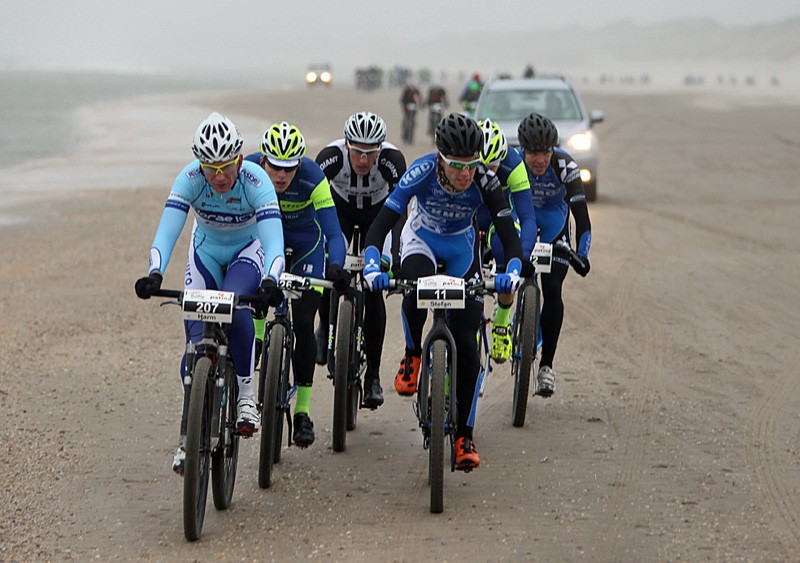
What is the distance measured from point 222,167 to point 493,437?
107 inches

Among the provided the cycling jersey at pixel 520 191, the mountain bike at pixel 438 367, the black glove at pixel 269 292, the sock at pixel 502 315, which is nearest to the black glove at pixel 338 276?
the mountain bike at pixel 438 367

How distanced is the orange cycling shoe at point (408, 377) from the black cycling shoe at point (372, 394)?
0.73 ft

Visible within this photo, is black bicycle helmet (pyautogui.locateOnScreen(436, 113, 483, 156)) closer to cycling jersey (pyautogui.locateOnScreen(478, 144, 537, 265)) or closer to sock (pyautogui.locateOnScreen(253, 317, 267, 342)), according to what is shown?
cycling jersey (pyautogui.locateOnScreen(478, 144, 537, 265))

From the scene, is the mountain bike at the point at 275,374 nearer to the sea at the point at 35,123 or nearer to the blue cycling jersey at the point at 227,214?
the blue cycling jersey at the point at 227,214

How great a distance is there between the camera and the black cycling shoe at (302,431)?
291 inches

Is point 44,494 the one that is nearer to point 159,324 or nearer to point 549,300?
point 549,300

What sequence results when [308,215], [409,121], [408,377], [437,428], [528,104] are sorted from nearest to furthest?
1. [437,428]
2. [308,215]
3. [408,377]
4. [528,104]
5. [409,121]

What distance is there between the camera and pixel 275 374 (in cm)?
677

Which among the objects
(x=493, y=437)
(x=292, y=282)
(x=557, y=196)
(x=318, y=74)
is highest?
(x=557, y=196)

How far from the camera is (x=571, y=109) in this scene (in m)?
21.3

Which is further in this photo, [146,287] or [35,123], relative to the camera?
[35,123]

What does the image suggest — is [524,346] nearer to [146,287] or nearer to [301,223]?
[301,223]

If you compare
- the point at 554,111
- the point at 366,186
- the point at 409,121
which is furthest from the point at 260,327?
the point at 409,121

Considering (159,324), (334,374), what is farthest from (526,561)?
(159,324)
